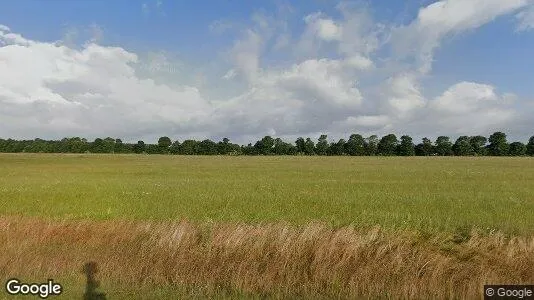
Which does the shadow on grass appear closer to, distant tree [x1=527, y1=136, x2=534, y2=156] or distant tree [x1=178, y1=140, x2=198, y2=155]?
distant tree [x1=178, y1=140, x2=198, y2=155]

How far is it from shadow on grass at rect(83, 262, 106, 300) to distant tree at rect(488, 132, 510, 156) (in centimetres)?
21789

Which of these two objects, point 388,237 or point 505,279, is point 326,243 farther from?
point 505,279

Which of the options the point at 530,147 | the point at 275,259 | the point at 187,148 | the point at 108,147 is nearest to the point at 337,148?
the point at 187,148

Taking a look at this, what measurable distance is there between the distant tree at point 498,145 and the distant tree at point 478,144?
3341 mm

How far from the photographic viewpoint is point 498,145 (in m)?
189

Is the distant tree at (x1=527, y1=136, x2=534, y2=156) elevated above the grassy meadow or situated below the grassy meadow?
above

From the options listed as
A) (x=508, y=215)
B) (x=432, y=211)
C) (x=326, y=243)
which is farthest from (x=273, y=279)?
(x=508, y=215)

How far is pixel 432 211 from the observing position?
17.4 meters

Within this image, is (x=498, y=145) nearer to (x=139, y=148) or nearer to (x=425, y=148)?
(x=425, y=148)

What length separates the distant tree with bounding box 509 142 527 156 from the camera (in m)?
184

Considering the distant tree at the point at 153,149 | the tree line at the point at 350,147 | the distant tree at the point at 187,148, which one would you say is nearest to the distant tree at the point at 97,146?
the tree line at the point at 350,147

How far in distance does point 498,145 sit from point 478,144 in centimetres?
978

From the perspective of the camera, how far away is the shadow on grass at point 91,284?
6.86 m

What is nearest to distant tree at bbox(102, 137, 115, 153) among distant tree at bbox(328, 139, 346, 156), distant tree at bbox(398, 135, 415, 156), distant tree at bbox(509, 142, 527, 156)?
distant tree at bbox(328, 139, 346, 156)
